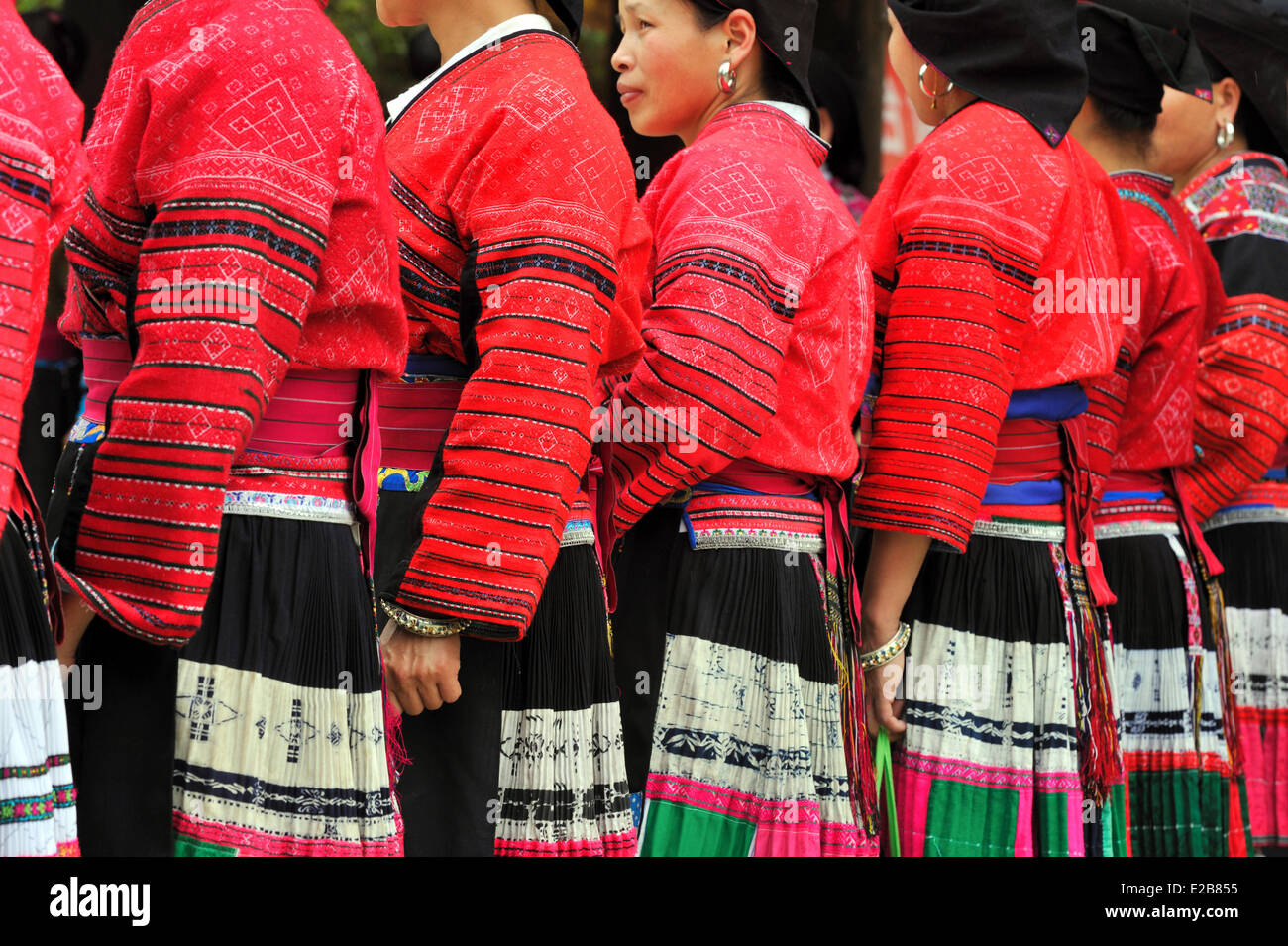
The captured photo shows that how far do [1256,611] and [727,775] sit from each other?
2090 mm

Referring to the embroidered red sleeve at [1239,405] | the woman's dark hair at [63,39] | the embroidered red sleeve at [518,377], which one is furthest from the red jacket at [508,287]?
the woman's dark hair at [63,39]

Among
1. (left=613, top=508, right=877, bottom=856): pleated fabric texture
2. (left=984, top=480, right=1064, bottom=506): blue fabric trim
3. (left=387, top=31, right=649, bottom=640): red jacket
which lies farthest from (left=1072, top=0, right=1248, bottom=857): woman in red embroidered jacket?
(left=387, top=31, right=649, bottom=640): red jacket

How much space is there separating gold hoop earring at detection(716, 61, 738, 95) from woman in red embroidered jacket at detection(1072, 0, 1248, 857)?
100 cm

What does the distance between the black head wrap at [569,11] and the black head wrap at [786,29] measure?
16.8 inches

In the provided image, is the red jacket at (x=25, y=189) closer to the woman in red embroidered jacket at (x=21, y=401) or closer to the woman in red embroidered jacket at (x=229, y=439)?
the woman in red embroidered jacket at (x=21, y=401)

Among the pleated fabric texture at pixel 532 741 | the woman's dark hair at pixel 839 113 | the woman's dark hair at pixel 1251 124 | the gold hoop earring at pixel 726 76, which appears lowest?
the pleated fabric texture at pixel 532 741

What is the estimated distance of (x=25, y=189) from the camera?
1366 millimetres

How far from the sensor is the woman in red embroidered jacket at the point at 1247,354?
3.51 metres

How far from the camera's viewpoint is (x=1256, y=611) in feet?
12.7

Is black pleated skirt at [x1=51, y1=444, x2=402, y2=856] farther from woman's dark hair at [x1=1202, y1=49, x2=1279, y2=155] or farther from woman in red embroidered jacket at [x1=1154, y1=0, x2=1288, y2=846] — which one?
woman's dark hair at [x1=1202, y1=49, x2=1279, y2=155]

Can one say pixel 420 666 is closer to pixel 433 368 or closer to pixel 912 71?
pixel 433 368

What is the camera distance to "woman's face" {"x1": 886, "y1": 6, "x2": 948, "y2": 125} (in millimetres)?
2900

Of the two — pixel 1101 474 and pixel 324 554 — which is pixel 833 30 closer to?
pixel 1101 474

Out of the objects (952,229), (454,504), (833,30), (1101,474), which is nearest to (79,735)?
(454,504)
